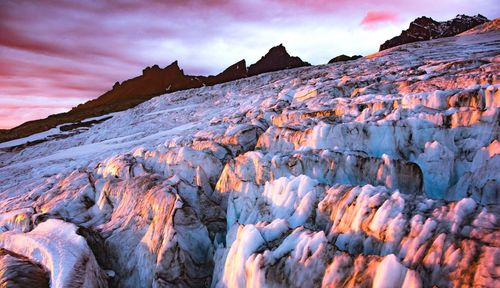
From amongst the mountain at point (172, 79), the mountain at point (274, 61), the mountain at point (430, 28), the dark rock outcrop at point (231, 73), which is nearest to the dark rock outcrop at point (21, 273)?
the mountain at point (172, 79)

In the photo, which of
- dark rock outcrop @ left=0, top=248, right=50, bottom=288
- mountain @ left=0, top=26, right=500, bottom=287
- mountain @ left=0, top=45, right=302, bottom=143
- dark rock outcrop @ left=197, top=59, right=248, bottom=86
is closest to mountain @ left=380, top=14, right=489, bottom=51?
mountain @ left=0, top=45, right=302, bottom=143

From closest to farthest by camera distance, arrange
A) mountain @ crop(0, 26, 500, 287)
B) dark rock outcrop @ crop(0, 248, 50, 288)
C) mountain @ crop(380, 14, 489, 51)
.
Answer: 1. mountain @ crop(0, 26, 500, 287)
2. dark rock outcrop @ crop(0, 248, 50, 288)
3. mountain @ crop(380, 14, 489, 51)

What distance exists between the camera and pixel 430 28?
338ft

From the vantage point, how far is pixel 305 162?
8.87m

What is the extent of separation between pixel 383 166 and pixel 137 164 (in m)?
9.33

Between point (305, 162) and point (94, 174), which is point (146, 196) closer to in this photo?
point (305, 162)

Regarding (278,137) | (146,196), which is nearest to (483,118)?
(278,137)

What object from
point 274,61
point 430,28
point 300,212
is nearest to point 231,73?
point 274,61

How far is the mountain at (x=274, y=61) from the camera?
112 metres

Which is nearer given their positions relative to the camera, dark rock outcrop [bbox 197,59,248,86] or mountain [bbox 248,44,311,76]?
mountain [bbox 248,44,311,76]

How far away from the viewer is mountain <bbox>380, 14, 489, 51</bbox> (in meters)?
99.4

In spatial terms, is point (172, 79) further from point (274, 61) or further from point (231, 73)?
point (274, 61)

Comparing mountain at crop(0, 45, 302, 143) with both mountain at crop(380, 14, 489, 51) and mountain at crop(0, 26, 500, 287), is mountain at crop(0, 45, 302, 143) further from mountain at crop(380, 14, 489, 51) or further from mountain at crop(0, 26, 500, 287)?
mountain at crop(0, 26, 500, 287)

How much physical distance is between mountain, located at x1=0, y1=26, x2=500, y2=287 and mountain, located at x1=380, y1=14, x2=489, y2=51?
100999mm
